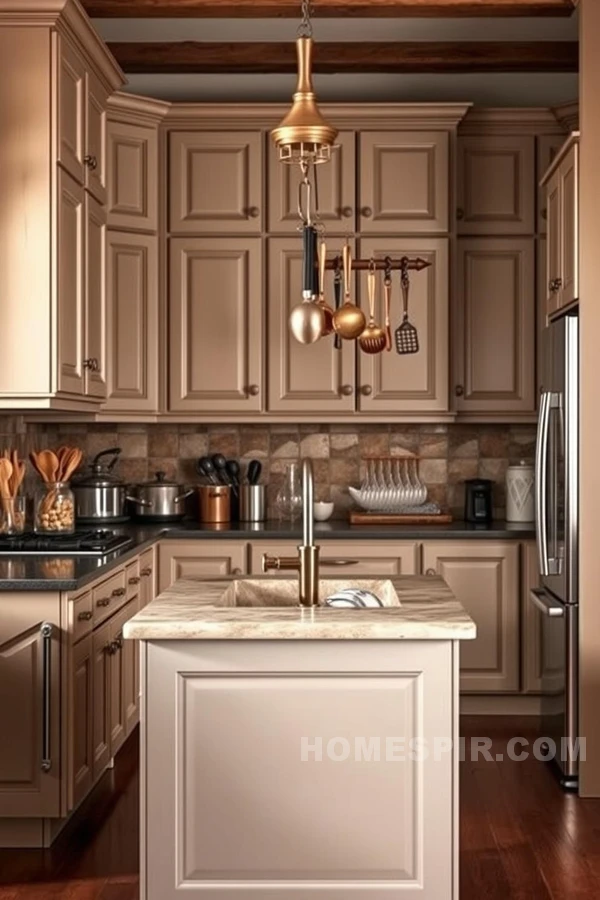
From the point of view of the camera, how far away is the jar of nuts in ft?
15.7

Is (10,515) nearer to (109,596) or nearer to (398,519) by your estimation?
(109,596)

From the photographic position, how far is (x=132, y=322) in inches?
227

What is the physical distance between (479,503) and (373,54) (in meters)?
2.12

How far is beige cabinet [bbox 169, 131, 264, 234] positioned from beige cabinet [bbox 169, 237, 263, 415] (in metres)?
0.10

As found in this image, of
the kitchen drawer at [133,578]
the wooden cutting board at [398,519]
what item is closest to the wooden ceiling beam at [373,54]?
the wooden cutting board at [398,519]

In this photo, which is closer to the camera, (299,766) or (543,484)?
(299,766)

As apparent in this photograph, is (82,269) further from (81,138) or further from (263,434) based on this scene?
(263,434)

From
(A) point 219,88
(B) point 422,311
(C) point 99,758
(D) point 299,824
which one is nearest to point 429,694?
(D) point 299,824

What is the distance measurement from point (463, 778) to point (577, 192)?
218cm

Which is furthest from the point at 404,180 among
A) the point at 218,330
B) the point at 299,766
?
the point at 299,766

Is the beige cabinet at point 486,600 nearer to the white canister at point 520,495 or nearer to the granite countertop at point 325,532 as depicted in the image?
the granite countertop at point 325,532

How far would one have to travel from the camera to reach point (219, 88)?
6.14 meters

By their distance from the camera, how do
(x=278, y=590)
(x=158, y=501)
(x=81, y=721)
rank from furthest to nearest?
(x=158, y=501) → (x=81, y=721) → (x=278, y=590)

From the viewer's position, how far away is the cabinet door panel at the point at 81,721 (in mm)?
3834
